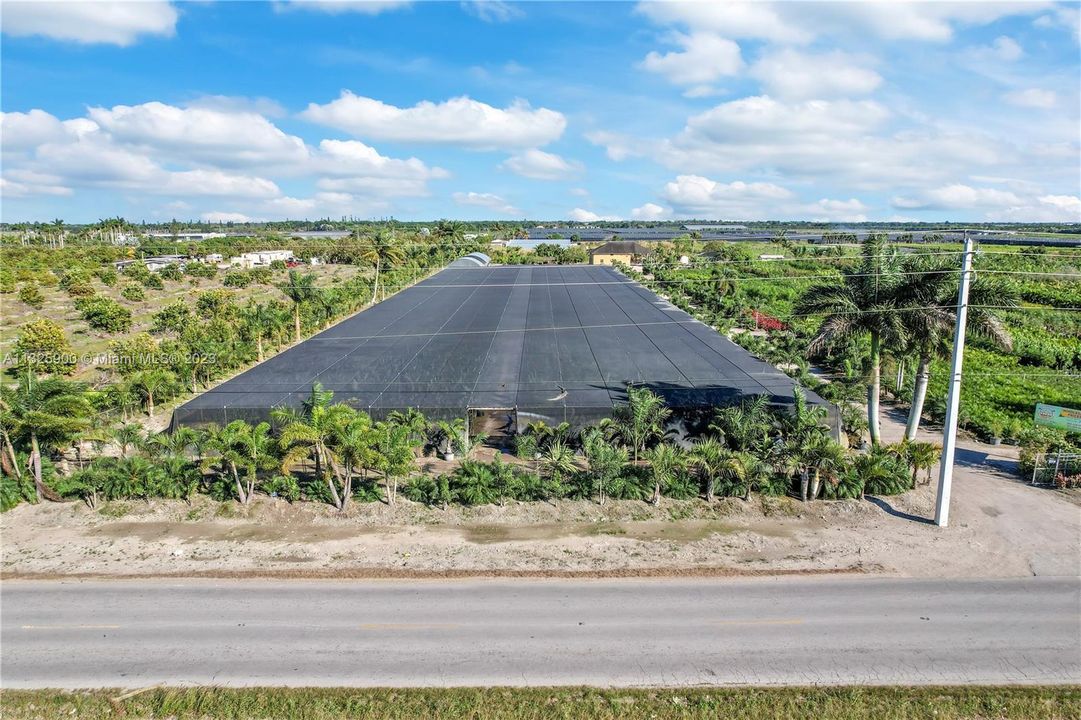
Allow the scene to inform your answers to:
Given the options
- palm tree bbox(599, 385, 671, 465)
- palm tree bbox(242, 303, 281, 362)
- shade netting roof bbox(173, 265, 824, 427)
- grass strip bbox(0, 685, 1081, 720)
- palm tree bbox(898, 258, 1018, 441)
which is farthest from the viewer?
palm tree bbox(242, 303, 281, 362)

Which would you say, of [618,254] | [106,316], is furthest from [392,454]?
[618,254]

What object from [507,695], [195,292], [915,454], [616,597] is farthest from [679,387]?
[195,292]

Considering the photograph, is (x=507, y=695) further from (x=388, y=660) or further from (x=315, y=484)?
(x=315, y=484)

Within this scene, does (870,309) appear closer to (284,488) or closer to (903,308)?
(903,308)

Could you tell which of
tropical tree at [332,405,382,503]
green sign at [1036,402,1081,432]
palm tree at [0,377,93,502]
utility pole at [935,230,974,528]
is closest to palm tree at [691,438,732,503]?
utility pole at [935,230,974,528]

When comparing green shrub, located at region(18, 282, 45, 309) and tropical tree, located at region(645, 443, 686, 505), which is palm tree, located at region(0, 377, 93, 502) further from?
green shrub, located at region(18, 282, 45, 309)

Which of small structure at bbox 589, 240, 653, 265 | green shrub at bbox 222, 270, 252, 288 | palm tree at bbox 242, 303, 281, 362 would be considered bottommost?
palm tree at bbox 242, 303, 281, 362
